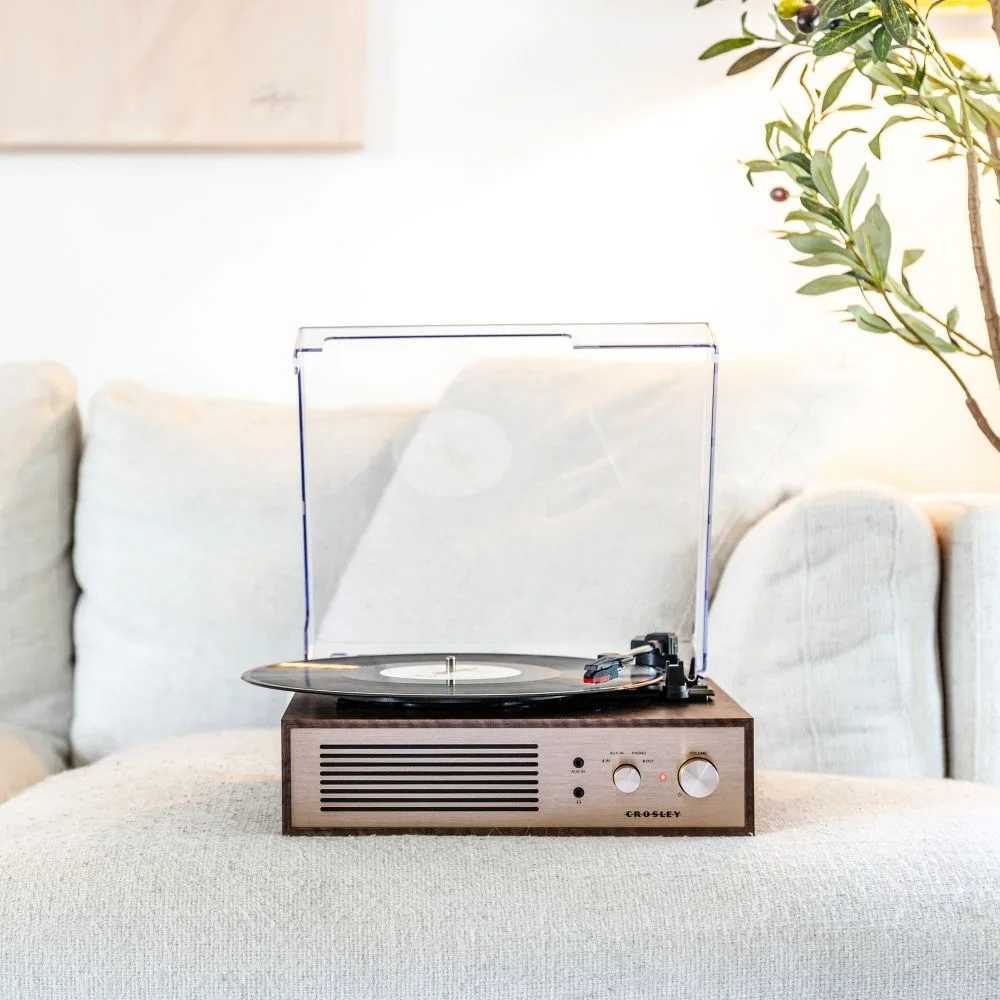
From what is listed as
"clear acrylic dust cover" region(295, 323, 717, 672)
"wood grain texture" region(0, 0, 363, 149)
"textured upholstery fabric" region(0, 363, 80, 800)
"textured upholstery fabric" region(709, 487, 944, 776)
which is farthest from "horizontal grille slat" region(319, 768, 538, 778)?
"wood grain texture" region(0, 0, 363, 149)

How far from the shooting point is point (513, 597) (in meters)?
1.27

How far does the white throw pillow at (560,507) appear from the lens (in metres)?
1.21

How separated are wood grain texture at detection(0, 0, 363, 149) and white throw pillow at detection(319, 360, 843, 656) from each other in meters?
0.73

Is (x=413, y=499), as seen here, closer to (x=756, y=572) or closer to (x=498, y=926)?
(x=756, y=572)

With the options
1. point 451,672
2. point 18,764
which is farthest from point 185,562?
point 451,672

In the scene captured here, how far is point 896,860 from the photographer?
0.80 meters

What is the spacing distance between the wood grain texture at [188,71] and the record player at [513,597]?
618 mm

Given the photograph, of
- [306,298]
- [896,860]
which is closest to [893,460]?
[306,298]

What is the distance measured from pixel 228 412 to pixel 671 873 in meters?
1.06

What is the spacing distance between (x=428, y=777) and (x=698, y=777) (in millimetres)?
180

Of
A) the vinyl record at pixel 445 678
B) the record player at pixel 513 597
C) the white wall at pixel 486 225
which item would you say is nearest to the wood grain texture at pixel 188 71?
the white wall at pixel 486 225

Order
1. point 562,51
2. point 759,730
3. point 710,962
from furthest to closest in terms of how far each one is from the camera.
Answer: point 562,51
point 759,730
point 710,962

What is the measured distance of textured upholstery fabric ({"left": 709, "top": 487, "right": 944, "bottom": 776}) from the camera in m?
1.21

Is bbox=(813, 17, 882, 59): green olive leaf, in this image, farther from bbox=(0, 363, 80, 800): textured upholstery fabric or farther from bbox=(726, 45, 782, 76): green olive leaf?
bbox=(0, 363, 80, 800): textured upholstery fabric
